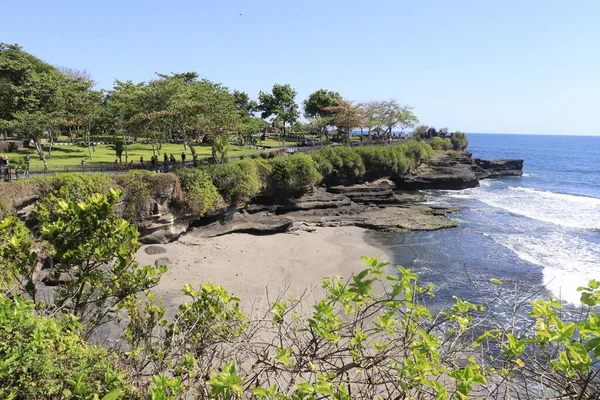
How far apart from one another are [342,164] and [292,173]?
912 cm

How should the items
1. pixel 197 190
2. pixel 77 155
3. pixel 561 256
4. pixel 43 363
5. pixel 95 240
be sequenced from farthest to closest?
pixel 77 155 < pixel 561 256 < pixel 197 190 < pixel 95 240 < pixel 43 363

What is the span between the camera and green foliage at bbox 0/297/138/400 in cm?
443

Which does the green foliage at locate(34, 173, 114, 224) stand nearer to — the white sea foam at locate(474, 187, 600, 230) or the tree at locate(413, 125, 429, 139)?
the white sea foam at locate(474, 187, 600, 230)

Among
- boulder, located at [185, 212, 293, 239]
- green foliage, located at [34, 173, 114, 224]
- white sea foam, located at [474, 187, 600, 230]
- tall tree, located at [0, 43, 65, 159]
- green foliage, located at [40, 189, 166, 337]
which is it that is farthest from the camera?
tall tree, located at [0, 43, 65, 159]

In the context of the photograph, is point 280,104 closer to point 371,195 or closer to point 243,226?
point 371,195

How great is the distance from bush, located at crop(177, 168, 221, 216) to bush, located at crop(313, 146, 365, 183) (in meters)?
13.9

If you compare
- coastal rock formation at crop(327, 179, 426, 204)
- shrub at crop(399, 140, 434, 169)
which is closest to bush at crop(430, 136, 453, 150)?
shrub at crop(399, 140, 434, 169)

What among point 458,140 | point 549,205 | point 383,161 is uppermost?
point 458,140

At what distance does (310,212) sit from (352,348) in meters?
28.1

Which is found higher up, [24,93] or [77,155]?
[24,93]

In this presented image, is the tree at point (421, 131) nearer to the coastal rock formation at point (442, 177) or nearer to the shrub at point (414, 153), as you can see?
the coastal rock formation at point (442, 177)

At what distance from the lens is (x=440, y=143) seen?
71438mm

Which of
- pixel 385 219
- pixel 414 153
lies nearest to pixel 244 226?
pixel 385 219

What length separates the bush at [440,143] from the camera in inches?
2735
